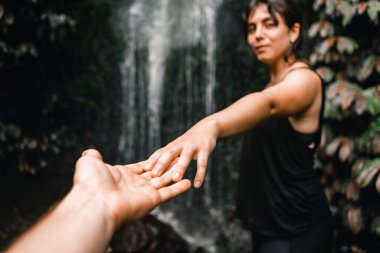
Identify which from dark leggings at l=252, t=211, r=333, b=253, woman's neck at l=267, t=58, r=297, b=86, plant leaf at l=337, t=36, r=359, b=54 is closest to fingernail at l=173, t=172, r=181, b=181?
dark leggings at l=252, t=211, r=333, b=253

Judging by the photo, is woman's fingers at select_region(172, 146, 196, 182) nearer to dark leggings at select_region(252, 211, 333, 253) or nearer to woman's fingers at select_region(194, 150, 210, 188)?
woman's fingers at select_region(194, 150, 210, 188)

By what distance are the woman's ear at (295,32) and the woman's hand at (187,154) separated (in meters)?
0.93

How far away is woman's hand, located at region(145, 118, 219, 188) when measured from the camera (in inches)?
38.1

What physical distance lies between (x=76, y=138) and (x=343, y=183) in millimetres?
3886

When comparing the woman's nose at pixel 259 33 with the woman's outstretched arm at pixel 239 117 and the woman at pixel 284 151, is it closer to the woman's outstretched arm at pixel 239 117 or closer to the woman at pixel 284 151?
the woman at pixel 284 151

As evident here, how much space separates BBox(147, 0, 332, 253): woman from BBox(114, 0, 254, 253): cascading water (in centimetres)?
364

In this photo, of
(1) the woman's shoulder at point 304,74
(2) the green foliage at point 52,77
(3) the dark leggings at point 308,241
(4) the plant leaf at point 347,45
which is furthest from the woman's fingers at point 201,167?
(2) the green foliage at point 52,77

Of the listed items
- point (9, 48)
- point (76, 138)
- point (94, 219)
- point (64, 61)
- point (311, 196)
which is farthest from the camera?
point (76, 138)

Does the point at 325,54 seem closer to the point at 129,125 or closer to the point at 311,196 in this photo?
the point at 311,196

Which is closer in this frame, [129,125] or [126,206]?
[126,206]

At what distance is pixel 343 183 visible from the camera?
2895 mm

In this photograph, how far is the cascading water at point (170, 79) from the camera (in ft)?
17.9

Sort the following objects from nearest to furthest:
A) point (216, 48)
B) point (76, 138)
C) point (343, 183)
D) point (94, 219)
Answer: point (94, 219), point (343, 183), point (76, 138), point (216, 48)

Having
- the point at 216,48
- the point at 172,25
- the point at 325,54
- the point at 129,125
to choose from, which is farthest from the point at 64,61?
the point at 325,54
